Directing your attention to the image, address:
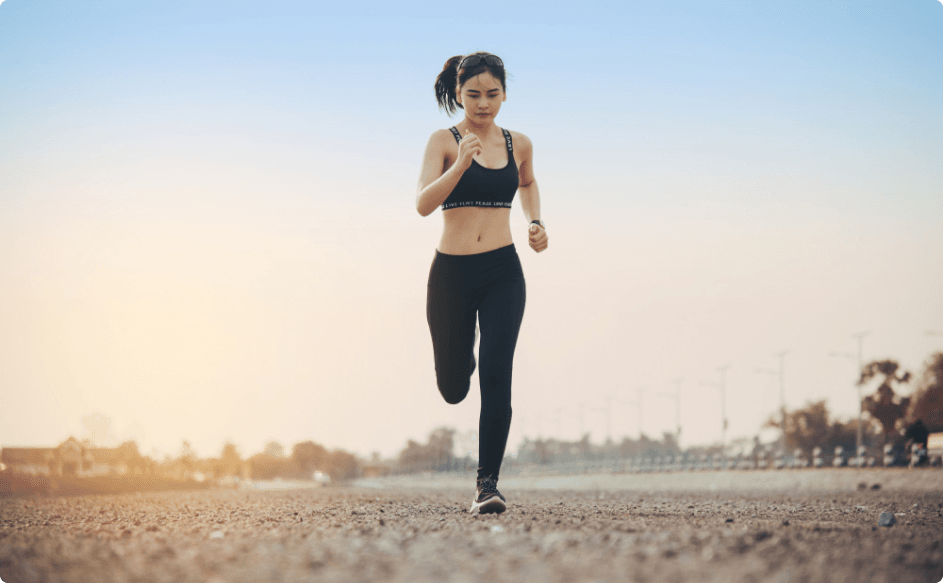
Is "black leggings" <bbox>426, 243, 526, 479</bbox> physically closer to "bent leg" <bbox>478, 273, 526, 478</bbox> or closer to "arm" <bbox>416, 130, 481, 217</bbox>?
"bent leg" <bbox>478, 273, 526, 478</bbox>

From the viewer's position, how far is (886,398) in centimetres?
7406

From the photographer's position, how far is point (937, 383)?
6769cm

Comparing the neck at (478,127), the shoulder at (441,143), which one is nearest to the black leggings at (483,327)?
the shoulder at (441,143)

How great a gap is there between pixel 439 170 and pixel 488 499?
2.07 metres

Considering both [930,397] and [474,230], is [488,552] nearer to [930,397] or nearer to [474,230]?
[474,230]

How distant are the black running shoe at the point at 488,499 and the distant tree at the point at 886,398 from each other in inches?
2998

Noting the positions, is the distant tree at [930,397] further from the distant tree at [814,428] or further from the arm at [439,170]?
the arm at [439,170]

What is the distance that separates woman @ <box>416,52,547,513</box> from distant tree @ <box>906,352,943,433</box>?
225ft

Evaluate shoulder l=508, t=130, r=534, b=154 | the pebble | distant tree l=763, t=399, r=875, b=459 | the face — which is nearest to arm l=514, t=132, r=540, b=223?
shoulder l=508, t=130, r=534, b=154

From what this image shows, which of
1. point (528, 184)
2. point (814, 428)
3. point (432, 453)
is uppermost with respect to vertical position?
point (528, 184)

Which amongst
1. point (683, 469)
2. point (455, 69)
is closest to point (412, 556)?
point (455, 69)

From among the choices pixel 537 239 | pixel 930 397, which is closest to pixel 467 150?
pixel 537 239

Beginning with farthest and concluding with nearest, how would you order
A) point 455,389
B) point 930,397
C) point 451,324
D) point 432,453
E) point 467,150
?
point 432,453 < point 930,397 < point 455,389 < point 451,324 < point 467,150

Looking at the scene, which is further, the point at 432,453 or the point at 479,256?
the point at 432,453
